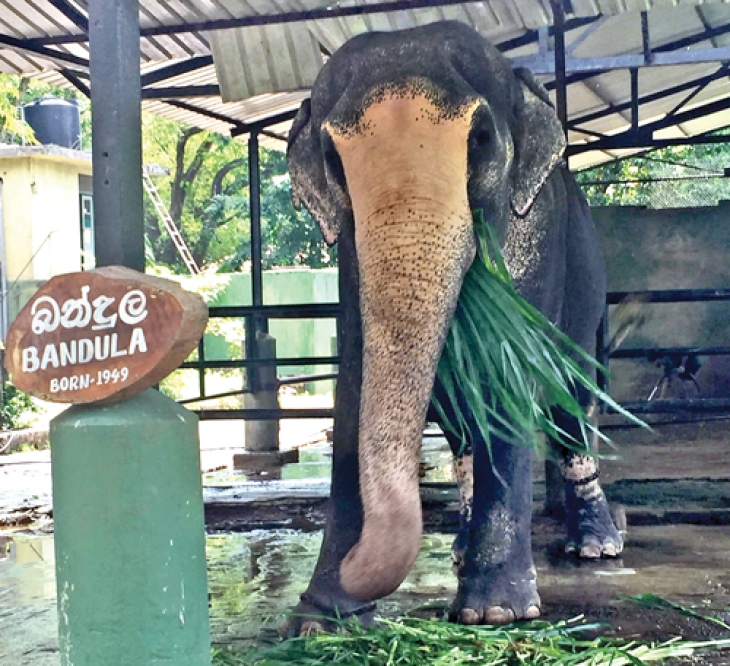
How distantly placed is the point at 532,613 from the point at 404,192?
1.42 metres

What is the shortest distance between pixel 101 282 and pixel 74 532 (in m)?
0.53

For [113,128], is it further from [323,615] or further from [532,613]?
[532,613]

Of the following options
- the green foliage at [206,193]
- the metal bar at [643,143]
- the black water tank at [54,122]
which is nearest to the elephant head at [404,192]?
the metal bar at [643,143]

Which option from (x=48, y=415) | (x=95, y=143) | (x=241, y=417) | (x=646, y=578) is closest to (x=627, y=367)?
(x=241, y=417)

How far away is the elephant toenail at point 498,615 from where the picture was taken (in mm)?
3758

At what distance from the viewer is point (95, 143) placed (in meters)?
2.62

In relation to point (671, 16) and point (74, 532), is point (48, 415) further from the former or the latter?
point (74, 532)

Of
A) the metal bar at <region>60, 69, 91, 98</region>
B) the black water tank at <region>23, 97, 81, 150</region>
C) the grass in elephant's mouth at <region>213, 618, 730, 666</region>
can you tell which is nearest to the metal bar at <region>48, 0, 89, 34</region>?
the metal bar at <region>60, 69, 91, 98</region>

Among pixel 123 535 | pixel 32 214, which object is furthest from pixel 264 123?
pixel 32 214

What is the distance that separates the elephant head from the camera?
3205 millimetres

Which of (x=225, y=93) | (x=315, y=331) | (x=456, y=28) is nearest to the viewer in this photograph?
(x=456, y=28)

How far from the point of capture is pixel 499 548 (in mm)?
3887

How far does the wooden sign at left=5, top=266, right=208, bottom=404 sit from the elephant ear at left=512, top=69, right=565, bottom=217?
1864 mm

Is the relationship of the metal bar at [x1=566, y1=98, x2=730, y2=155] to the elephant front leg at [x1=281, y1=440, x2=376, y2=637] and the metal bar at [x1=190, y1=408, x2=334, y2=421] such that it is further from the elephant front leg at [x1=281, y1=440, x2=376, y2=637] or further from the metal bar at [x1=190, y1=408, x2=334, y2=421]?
the elephant front leg at [x1=281, y1=440, x2=376, y2=637]
